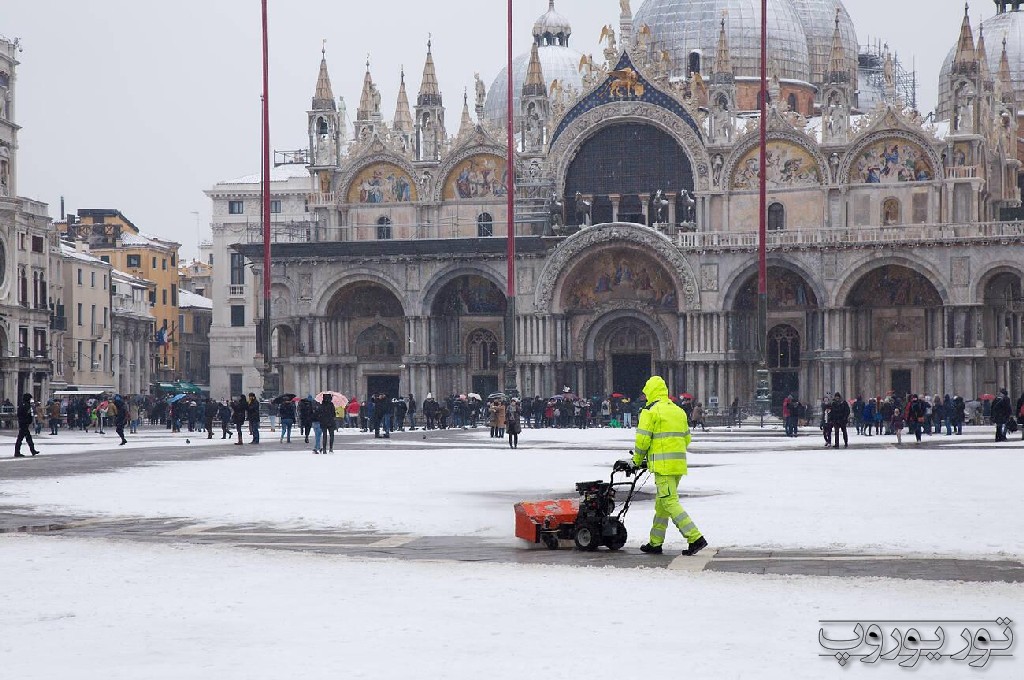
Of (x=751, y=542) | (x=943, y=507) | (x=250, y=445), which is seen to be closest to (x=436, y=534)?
(x=751, y=542)

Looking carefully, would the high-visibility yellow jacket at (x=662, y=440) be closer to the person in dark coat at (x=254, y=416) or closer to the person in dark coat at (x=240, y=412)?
the person in dark coat at (x=240, y=412)


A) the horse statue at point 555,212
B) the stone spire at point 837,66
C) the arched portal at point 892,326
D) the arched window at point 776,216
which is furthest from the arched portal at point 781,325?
the stone spire at point 837,66

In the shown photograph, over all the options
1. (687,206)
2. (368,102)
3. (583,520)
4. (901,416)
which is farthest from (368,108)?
(583,520)

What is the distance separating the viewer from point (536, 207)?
77.7 m

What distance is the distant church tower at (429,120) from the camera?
80.9m

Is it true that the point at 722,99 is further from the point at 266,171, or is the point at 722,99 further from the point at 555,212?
the point at 266,171

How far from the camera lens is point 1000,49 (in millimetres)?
98188

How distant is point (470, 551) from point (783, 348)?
5774 centimetres

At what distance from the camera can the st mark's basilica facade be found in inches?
2844

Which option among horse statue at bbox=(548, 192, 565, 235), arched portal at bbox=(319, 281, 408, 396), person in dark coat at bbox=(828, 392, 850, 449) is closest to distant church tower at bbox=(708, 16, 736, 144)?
horse statue at bbox=(548, 192, 565, 235)

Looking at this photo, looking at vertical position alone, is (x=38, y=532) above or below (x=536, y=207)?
below

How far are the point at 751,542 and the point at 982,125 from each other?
189ft

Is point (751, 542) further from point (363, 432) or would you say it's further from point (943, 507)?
point (363, 432)

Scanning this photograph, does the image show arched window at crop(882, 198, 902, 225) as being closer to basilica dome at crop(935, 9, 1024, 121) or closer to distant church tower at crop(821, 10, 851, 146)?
distant church tower at crop(821, 10, 851, 146)
